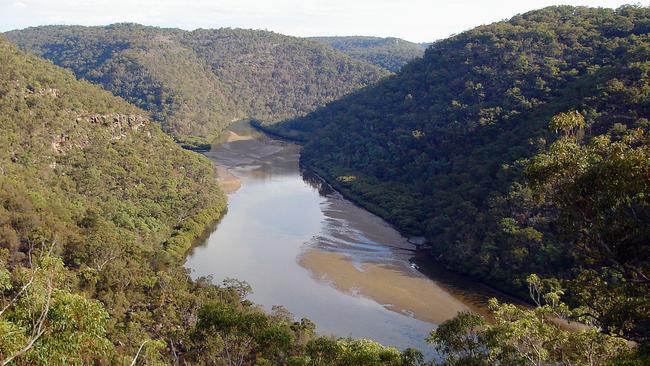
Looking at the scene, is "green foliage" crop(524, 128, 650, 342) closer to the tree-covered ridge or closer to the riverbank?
the riverbank

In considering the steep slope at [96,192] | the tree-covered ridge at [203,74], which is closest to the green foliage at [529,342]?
the steep slope at [96,192]

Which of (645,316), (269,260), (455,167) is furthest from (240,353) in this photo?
(455,167)

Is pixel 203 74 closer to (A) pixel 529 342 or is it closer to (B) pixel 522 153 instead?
(B) pixel 522 153

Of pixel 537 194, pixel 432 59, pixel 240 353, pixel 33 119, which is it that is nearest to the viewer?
pixel 537 194

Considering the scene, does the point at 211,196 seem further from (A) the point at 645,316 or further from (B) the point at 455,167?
(A) the point at 645,316

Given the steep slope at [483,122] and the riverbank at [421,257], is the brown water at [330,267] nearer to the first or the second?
the riverbank at [421,257]

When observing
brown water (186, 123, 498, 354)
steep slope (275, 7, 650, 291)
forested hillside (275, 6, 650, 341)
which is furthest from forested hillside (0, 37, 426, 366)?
steep slope (275, 7, 650, 291)
